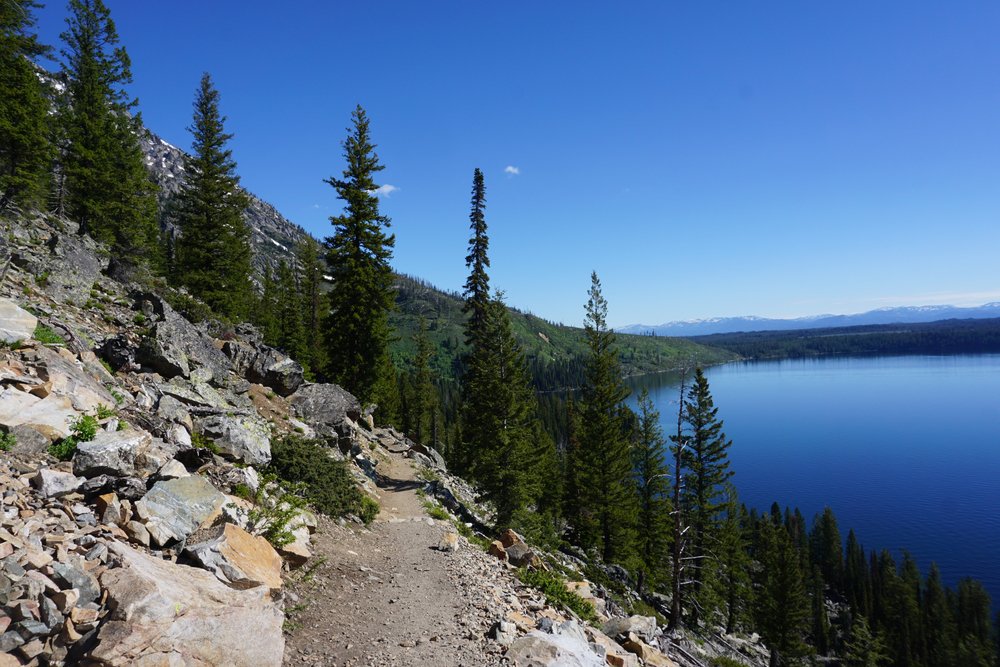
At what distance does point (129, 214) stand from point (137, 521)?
27912mm

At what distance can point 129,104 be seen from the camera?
26.7 meters

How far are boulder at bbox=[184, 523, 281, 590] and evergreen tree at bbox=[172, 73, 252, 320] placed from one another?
23.2m

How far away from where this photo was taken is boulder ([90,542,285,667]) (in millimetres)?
5020

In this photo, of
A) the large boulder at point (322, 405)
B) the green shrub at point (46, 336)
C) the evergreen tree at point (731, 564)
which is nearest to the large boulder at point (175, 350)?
the green shrub at point (46, 336)

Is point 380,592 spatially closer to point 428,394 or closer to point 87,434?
point 87,434

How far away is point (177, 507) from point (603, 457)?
26375mm

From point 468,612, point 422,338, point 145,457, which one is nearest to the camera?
point 145,457

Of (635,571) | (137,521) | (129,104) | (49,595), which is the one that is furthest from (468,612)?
(129,104)

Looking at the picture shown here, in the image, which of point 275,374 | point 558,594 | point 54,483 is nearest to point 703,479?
point 558,594

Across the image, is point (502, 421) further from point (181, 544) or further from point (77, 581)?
point (77, 581)

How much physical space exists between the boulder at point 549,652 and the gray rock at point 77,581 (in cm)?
601

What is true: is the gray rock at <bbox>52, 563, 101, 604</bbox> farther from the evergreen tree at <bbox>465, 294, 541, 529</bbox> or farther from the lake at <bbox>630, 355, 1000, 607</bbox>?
the lake at <bbox>630, 355, 1000, 607</bbox>

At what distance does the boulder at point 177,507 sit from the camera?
737 centimetres

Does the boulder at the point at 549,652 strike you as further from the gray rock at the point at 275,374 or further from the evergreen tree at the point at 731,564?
the evergreen tree at the point at 731,564
